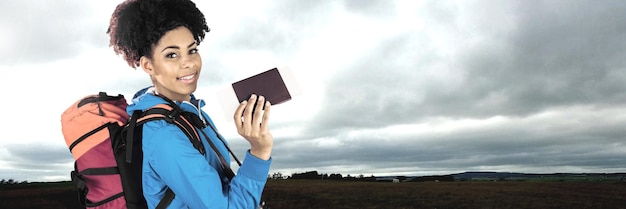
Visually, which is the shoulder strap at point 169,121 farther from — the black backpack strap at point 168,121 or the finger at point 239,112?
the finger at point 239,112

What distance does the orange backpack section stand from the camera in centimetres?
361

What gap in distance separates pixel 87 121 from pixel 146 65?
564 millimetres

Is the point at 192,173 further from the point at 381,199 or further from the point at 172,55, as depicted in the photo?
the point at 381,199

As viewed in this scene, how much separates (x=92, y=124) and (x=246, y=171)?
123 centimetres

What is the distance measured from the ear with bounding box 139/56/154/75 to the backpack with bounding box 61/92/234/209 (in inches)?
12.8

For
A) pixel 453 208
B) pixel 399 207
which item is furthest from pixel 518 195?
pixel 399 207

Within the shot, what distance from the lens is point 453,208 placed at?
33938mm

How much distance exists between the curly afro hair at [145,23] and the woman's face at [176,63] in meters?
0.05

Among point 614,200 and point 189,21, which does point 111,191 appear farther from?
point 614,200

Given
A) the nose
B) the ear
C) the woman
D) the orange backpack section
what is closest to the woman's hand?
the woman

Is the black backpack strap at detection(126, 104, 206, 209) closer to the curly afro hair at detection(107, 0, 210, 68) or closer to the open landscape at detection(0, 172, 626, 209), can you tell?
the curly afro hair at detection(107, 0, 210, 68)

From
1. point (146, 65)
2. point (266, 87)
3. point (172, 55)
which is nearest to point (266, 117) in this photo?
point (266, 87)

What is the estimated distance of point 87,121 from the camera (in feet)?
12.1

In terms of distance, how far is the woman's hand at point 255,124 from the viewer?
121 inches
